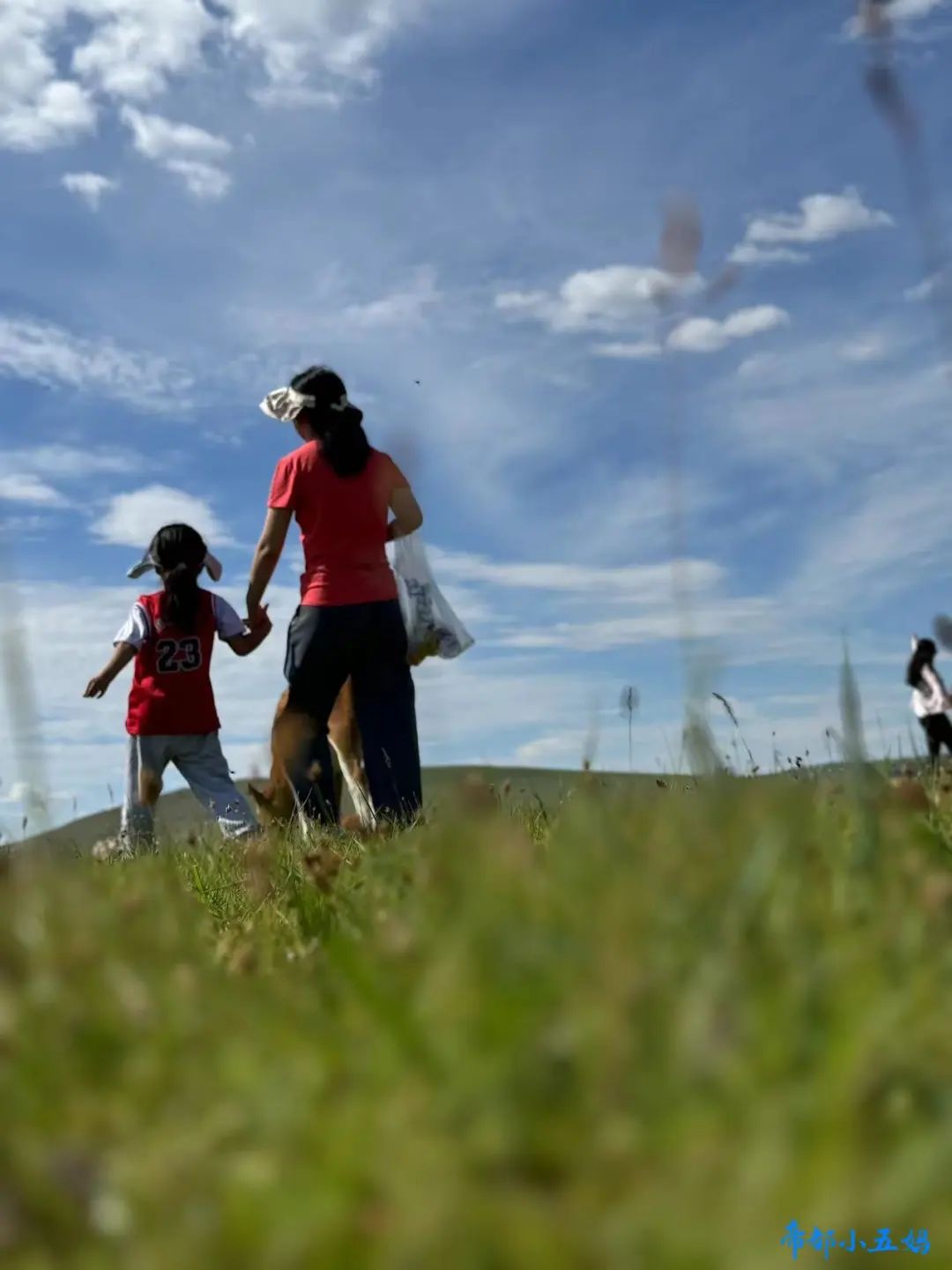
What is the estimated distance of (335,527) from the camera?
7.15 m

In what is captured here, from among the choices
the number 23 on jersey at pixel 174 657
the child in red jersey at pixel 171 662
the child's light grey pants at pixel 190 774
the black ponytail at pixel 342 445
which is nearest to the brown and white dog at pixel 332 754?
the child's light grey pants at pixel 190 774

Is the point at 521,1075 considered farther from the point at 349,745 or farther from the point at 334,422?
the point at 349,745

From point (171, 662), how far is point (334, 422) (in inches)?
87.2

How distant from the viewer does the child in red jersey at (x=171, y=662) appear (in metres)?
8.48

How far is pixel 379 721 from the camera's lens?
7.35 m

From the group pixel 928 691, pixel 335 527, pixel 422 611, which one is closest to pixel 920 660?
pixel 928 691

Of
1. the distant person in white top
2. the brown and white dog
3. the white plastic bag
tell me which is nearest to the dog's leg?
the brown and white dog

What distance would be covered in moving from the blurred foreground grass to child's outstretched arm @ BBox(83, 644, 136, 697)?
676 cm

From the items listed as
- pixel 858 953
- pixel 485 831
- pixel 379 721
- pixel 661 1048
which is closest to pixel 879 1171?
pixel 661 1048

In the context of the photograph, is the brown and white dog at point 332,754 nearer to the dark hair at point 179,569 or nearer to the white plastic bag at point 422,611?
the white plastic bag at point 422,611

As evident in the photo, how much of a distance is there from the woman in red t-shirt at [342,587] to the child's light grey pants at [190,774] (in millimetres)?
1462

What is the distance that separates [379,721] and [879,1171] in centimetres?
629

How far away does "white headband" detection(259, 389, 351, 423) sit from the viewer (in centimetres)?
731

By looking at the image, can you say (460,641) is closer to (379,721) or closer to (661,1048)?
(379,721)
